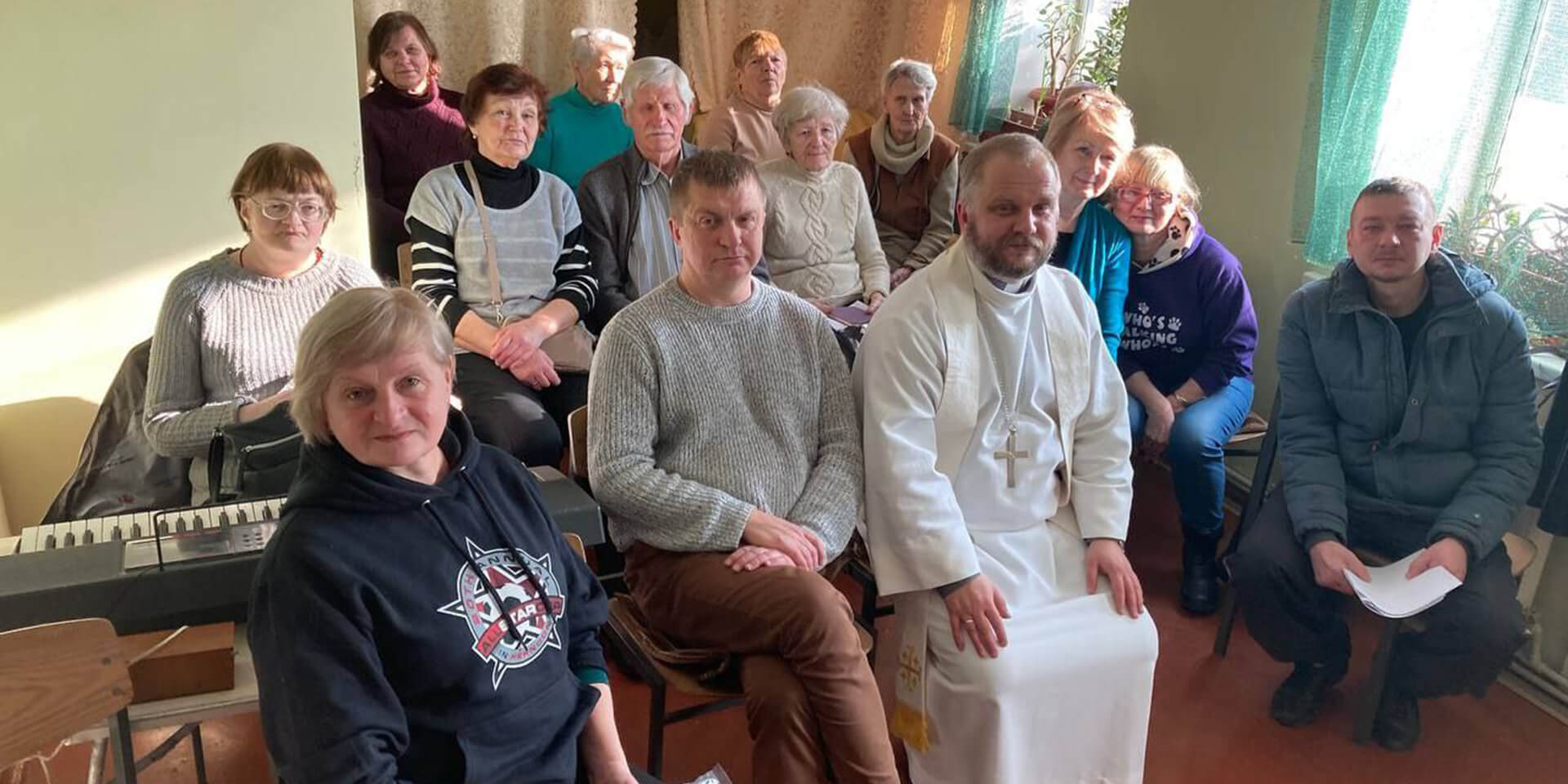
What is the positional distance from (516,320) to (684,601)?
1261 millimetres

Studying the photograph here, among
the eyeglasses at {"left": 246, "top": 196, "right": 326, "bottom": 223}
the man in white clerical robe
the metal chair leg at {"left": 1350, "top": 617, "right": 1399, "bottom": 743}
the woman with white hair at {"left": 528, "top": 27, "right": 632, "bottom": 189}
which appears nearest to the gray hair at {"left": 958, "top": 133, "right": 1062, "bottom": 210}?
the man in white clerical robe

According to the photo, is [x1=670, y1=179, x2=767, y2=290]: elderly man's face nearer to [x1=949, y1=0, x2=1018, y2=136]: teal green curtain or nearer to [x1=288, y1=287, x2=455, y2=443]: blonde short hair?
[x1=288, y1=287, x2=455, y2=443]: blonde short hair

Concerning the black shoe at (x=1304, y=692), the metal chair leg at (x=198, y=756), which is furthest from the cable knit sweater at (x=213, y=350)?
the black shoe at (x=1304, y=692)

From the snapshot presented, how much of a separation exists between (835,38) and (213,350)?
3941 mm

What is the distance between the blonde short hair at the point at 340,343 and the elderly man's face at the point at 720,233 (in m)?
0.71

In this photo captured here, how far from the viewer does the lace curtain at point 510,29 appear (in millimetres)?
4535

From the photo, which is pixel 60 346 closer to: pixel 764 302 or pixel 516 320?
pixel 516 320

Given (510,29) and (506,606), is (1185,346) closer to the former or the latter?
(506,606)

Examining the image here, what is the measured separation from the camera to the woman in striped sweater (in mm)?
2801

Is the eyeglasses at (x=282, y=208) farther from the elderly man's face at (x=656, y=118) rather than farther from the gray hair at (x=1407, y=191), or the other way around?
the gray hair at (x=1407, y=191)

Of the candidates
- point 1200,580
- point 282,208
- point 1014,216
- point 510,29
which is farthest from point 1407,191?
point 510,29

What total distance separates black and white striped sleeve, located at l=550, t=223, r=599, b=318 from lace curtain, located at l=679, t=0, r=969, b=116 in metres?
2.37

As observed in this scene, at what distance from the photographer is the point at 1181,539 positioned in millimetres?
3469

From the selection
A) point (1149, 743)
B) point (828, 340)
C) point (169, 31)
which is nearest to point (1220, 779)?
point (1149, 743)
